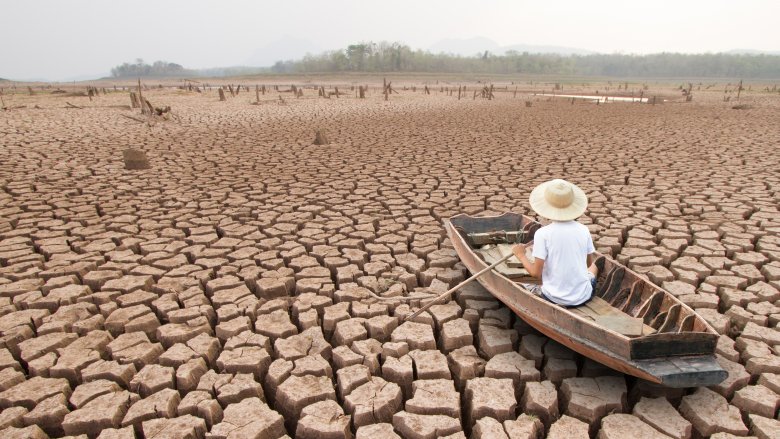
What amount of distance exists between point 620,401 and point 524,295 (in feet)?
2.46

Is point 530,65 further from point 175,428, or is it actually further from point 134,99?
point 175,428

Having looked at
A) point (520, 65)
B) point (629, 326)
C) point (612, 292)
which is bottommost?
point (612, 292)

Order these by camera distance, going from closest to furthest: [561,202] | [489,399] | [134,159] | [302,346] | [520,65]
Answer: [489,399] < [561,202] < [302,346] < [134,159] < [520,65]

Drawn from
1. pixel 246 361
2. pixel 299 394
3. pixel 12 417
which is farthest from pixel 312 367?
pixel 12 417

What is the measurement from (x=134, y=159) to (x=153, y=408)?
19.3ft

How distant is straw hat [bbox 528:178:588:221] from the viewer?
2.82 metres

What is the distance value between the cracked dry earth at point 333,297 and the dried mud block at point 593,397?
1 cm

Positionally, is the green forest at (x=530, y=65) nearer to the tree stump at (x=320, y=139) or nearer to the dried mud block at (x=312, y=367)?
the tree stump at (x=320, y=139)

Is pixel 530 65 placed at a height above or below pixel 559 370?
above

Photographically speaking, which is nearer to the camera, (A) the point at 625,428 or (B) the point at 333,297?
(A) the point at 625,428

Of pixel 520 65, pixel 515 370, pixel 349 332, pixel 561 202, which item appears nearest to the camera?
pixel 515 370

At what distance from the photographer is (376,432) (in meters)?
2.29

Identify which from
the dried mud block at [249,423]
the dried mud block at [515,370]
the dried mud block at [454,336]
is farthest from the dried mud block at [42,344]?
the dried mud block at [515,370]

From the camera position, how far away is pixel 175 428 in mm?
2293
